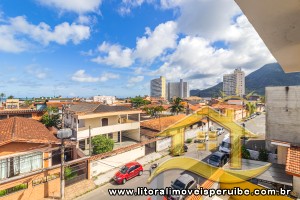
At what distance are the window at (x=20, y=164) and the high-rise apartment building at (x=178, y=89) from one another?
169 meters

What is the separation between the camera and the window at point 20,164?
475 inches

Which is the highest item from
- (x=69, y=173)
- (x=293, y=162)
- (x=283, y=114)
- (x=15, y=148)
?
(x=283, y=114)

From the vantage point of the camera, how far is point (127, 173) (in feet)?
49.5

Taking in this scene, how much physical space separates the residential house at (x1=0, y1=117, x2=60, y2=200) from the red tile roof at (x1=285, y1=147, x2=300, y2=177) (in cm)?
1554

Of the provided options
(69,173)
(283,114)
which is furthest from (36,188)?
(283,114)

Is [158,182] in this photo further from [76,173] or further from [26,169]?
[26,169]

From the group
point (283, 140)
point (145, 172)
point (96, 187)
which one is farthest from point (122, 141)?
point (283, 140)

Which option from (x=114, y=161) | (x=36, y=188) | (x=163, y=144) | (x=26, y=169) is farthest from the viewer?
(x=163, y=144)

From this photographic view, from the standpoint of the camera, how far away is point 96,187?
1416 cm

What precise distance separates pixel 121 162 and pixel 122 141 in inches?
273

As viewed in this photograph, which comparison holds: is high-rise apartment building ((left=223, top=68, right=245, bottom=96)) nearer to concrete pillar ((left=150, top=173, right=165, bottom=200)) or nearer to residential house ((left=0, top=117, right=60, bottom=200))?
concrete pillar ((left=150, top=173, right=165, bottom=200))

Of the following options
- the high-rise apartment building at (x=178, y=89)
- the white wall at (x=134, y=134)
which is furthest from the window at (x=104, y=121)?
the high-rise apartment building at (x=178, y=89)

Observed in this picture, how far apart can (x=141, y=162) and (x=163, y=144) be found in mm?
4717

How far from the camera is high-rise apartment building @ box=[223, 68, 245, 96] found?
154525 mm
